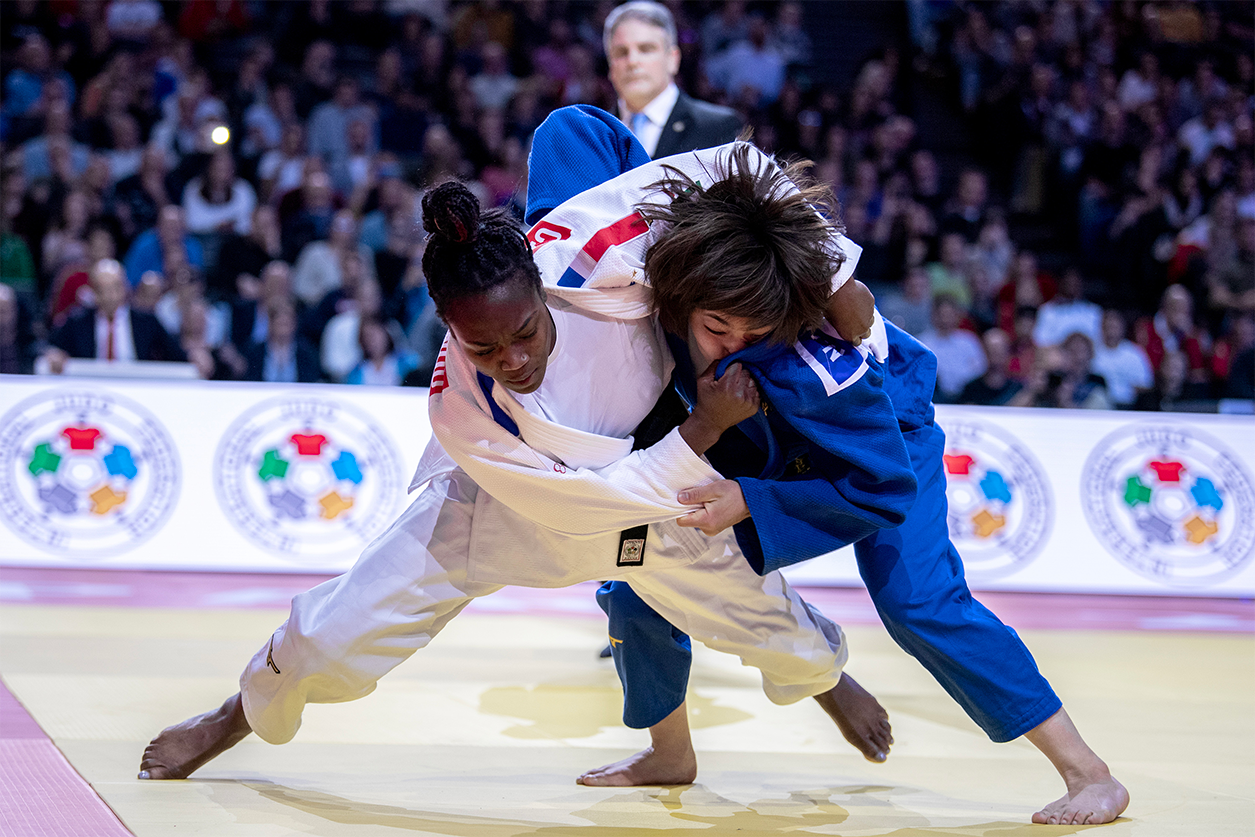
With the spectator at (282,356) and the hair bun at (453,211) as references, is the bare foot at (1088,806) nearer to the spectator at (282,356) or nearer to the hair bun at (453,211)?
the hair bun at (453,211)

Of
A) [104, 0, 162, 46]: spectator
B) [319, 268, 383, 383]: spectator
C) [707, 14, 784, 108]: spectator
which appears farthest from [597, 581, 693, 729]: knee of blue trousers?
[707, 14, 784, 108]: spectator

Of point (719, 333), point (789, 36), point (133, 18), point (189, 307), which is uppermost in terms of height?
point (789, 36)

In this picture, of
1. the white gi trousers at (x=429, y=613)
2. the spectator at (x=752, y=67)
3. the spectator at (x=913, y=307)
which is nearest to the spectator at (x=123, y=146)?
the spectator at (x=752, y=67)

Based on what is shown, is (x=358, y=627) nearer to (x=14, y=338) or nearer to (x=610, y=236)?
(x=610, y=236)

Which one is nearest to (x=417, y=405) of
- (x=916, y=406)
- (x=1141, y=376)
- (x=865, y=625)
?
(x=865, y=625)

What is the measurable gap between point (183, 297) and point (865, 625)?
4.41 metres

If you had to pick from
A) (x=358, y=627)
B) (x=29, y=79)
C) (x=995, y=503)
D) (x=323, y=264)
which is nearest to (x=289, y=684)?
(x=358, y=627)

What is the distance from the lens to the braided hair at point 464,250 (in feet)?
5.84

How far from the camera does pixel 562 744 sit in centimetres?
273

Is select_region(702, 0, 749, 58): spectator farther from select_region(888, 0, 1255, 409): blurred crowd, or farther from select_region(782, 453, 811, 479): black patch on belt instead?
select_region(782, 453, 811, 479): black patch on belt

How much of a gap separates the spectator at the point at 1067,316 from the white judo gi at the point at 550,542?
679 centimetres

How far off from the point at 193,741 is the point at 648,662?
0.87 metres

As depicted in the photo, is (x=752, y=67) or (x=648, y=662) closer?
(x=648, y=662)

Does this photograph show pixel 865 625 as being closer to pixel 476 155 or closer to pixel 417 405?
pixel 417 405
